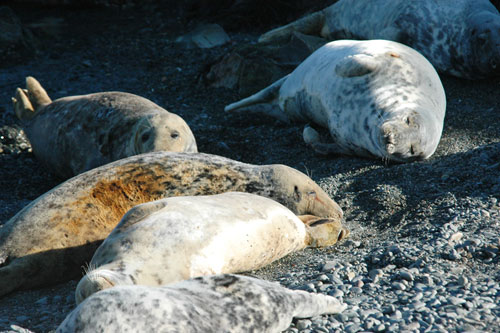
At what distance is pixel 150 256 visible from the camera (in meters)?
3.10

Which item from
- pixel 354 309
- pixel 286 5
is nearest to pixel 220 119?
pixel 286 5

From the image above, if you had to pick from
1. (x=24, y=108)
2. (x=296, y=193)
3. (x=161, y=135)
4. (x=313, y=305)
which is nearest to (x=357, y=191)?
(x=296, y=193)

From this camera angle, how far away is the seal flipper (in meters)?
7.05

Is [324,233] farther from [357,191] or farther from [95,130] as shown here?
Answer: [95,130]

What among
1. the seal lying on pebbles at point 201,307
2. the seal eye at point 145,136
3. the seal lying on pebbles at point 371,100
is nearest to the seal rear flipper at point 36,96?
the seal eye at point 145,136

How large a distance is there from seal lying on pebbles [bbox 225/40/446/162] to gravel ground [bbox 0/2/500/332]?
17 centimetres

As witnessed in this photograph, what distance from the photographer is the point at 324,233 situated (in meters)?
3.97

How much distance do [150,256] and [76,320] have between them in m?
0.86

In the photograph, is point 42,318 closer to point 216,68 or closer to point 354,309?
point 354,309

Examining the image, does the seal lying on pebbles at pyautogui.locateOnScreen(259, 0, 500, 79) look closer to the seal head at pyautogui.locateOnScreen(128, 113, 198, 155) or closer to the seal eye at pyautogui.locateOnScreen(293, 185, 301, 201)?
the seal head at pyautogui.locateOnScreen(128, 113, 198, 155)

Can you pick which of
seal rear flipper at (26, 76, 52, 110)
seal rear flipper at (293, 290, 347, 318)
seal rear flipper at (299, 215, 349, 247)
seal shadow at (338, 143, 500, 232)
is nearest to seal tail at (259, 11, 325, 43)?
seal rear flipper at (26, 76, 52, 110)

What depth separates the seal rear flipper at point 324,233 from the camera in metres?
3.95

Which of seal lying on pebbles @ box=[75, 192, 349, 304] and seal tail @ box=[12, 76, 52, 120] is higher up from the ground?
seal lying on pebbles @ box=[75, 192, 349, 304]

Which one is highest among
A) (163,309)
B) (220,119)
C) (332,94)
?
(163,309)
